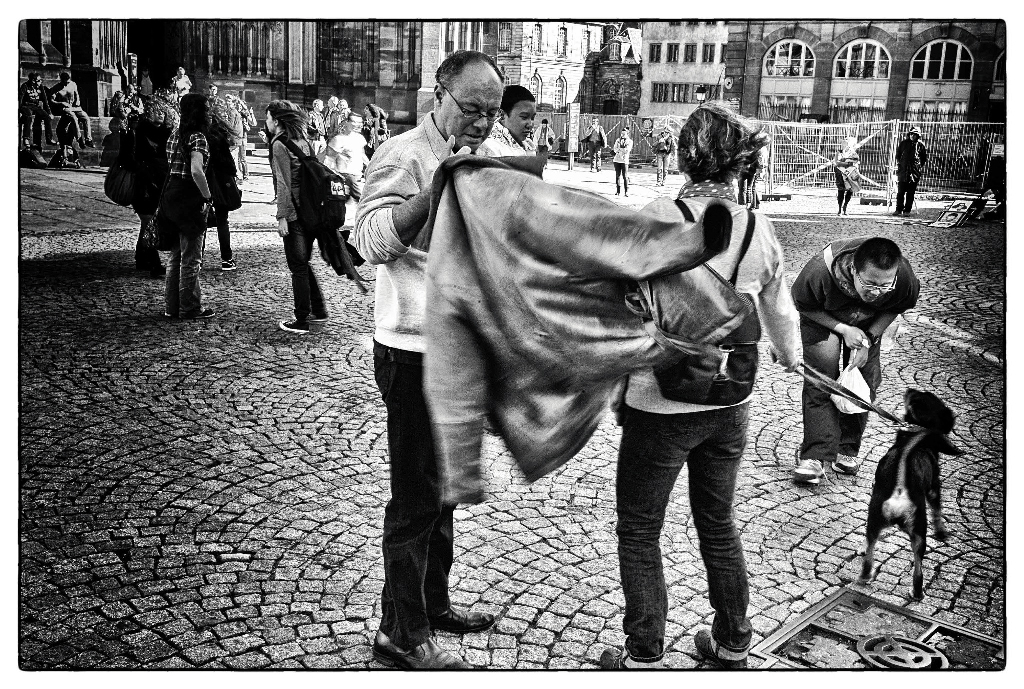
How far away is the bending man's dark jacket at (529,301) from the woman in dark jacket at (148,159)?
4.23 ft

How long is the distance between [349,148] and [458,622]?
1654 mm

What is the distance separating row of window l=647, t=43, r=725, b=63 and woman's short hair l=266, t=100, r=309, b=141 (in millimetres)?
1209

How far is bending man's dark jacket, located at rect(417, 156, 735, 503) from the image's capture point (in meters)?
2.67

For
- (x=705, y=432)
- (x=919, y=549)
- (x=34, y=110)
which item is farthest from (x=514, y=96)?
(x=919, y=549)

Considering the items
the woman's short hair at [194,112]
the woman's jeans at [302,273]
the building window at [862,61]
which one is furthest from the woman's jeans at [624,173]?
the woman's short hair at [194,112]

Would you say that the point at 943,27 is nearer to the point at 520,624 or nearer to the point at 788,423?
the point at 788,423

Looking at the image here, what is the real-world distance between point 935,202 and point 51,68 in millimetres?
2923

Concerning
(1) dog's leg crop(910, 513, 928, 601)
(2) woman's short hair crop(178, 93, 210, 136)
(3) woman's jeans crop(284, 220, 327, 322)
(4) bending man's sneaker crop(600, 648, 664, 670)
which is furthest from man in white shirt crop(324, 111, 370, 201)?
(1) dog's leg crop(910, 513, 928, 601)

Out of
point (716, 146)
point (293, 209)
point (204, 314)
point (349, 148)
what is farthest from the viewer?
point (204, 314)

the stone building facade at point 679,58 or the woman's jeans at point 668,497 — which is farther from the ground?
the stone building facade at point 679,58

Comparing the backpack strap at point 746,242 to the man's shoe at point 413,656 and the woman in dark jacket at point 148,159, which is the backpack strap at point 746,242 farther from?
the woman in dark jacket at point 148,159

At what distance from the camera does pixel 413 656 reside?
117 inches

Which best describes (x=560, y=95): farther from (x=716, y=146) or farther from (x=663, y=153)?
(x=716, y=146)

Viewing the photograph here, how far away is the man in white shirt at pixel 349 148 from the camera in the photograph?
349 cm
